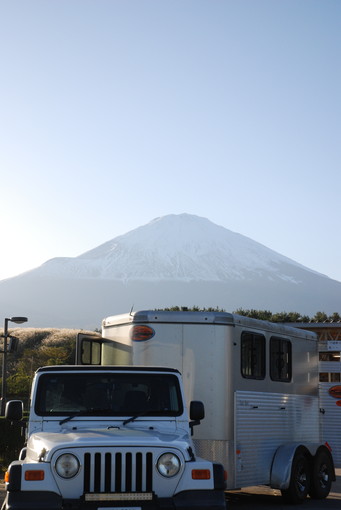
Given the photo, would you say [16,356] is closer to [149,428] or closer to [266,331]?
[266,331]

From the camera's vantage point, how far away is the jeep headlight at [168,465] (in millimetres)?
9031

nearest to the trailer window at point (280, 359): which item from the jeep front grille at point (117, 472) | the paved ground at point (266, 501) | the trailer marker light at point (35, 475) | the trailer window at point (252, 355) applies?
the trailer window at point (252, 355)

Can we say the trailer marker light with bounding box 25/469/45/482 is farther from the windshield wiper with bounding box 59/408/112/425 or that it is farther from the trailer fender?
the trailer fender

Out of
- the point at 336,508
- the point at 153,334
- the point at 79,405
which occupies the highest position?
the point at 153,334

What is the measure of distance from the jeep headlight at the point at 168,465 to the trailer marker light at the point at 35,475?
120cm

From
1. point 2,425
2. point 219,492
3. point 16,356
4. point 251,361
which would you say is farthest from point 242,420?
point 16,356

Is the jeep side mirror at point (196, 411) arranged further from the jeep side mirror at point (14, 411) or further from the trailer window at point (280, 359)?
the trailer window at point (280, 359)

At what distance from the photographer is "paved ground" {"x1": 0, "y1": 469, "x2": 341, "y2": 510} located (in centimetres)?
1422

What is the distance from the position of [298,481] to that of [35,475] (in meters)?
7.00

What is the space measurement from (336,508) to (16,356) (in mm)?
54037

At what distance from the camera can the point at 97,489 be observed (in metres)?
8.89

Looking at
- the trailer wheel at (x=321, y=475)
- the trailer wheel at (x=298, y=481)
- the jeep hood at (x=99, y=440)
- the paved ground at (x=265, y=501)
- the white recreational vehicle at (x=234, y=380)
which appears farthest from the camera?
the trailer wheel at (x=321, y=475)

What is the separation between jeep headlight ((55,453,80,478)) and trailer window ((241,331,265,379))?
5.42 metres

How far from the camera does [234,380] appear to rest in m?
13.6
